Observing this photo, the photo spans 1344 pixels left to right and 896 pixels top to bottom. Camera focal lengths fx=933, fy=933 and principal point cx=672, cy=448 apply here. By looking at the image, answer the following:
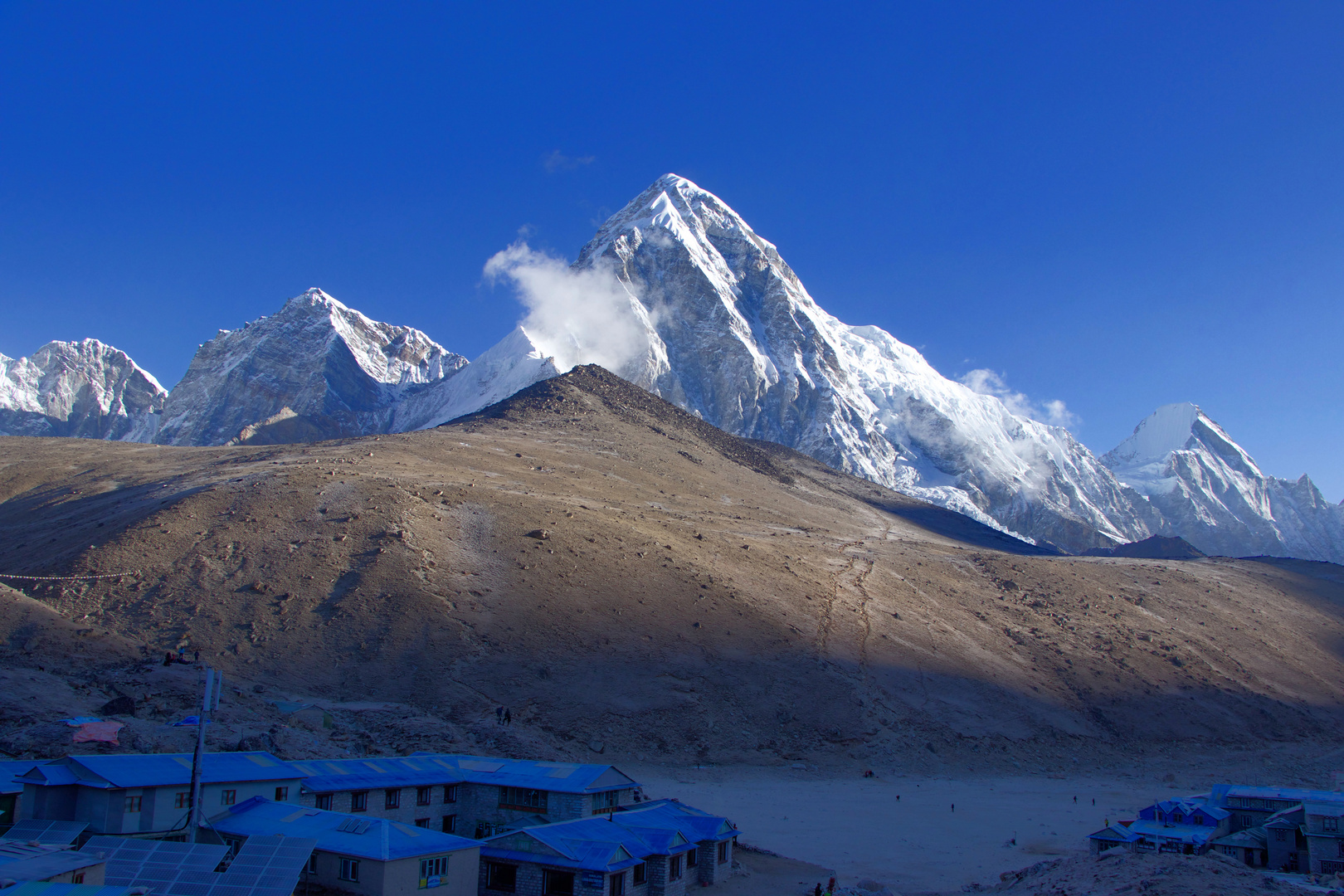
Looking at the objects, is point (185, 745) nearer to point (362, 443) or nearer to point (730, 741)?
point (730, 741)

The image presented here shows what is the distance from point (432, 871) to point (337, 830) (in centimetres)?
253

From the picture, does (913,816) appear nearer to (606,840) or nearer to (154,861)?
(606,840)

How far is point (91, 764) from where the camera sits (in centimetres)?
2352

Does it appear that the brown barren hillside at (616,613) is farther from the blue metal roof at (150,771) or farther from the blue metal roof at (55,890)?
the blue metal roof at (55,890)

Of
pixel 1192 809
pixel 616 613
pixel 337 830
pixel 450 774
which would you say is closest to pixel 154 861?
pixel 337 830

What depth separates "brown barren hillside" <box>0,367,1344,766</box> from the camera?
48.9m

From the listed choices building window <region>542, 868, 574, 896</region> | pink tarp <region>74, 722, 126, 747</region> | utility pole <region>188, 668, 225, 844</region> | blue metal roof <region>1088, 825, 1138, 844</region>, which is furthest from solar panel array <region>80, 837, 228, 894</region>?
blue metal roof <region>1088, 825, 1138, 844</region>

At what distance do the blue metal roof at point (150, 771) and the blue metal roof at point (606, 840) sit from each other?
6.87m

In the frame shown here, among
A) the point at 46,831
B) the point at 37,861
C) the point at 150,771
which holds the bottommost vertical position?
the point at 46,831

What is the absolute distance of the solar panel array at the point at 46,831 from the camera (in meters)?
21.9

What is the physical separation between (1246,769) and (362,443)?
78753 millimetres

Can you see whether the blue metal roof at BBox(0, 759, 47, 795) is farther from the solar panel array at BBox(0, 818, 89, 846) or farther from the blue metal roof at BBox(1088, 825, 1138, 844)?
the blue metal roof at BBox(1088, 825, 1138, 844)

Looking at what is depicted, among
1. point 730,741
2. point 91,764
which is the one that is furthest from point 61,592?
point 730,741

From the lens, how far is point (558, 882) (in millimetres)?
24031
